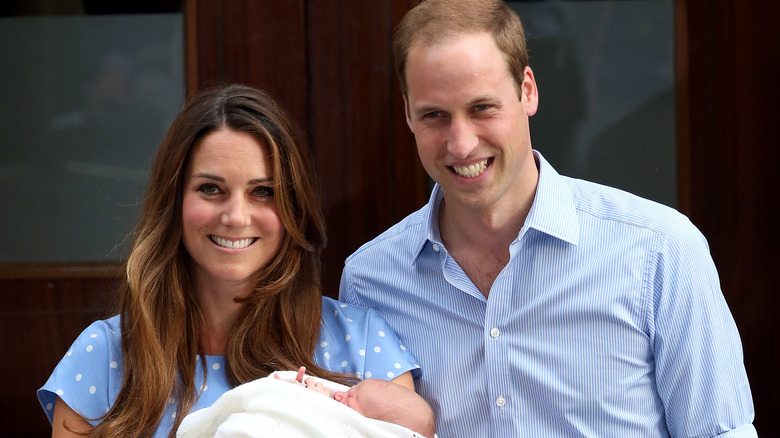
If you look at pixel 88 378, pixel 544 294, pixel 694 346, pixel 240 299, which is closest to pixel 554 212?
pixel 544 294

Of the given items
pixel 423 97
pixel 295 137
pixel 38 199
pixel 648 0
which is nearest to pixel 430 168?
pixel 423 97

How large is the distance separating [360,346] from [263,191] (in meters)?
0.42

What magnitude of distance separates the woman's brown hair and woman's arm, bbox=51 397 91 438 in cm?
7

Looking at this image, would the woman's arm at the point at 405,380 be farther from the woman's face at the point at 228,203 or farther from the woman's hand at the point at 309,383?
the woman's face at the point at 228,203

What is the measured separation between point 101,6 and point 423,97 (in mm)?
1184

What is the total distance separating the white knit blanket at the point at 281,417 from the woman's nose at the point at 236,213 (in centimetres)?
36

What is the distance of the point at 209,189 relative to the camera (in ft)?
7.14

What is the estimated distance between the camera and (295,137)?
7.38 feet

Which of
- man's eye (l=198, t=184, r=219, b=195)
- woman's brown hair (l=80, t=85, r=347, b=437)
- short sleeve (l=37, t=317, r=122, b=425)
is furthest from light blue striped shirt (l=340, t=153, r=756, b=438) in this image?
short sleeve (l=37, t=317, r=122, b=425)

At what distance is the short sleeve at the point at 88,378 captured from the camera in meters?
2.10

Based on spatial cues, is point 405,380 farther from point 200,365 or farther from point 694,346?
point 694,346

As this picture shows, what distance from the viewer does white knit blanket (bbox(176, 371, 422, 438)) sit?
188 centimetres

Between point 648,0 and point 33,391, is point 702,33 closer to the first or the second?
point 648,0

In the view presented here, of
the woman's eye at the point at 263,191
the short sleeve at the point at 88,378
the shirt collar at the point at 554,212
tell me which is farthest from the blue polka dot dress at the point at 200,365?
the shirt collar at the point at 554,212
